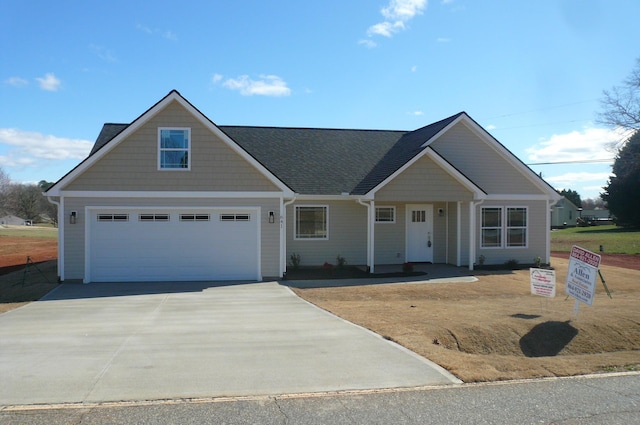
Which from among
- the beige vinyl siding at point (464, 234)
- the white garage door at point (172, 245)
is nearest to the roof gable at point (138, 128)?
the white garage door at point (172, 245)

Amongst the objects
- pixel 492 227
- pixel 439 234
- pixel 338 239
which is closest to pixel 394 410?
pixel 338 239

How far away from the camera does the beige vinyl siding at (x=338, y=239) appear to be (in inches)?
813

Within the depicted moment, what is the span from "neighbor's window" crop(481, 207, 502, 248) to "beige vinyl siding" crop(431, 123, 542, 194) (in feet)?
2.65

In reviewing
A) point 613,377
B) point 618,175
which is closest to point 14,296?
point 613,377

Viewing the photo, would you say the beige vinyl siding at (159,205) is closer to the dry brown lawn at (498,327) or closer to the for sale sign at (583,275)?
the dry brown lawn at (498,327)

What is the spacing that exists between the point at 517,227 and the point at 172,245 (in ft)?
44.5

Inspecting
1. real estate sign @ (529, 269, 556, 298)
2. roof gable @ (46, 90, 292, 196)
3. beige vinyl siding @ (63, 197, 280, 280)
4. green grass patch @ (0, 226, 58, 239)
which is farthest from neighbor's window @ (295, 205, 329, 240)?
green grass patch @ (0, 226, 58, 239)

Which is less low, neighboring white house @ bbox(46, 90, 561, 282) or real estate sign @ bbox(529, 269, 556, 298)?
neighboring white house @ bbox(46, 90, 561, 282)

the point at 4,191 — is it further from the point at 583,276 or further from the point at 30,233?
the point at 583,276

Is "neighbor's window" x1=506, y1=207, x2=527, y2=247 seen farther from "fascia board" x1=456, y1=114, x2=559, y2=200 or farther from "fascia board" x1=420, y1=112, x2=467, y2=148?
"fascia board" x1=420, y1=112, x2=467, y2=148

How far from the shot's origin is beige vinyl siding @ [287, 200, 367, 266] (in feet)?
67.7

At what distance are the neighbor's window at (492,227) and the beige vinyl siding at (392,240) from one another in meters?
3.12

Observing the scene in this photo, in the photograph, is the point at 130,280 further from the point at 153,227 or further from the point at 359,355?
the point at 359,355

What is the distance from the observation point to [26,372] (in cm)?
721
